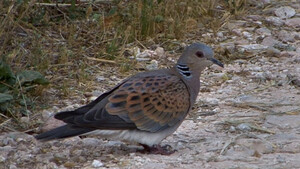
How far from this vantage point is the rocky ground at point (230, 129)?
5.29 meters

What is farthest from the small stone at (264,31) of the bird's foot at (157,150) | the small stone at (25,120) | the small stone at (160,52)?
the small stone at (25,120)

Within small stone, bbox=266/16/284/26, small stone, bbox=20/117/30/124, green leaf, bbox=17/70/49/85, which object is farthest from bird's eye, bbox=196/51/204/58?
small stone, bbox=266/16/284/26

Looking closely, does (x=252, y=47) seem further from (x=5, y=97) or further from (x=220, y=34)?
(x=5, y=97)

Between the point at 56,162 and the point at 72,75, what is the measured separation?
2.12 metres

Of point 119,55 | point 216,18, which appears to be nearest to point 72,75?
point 119,55

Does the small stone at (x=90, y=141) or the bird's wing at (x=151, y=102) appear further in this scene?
the small stone at (x=90, y=141)

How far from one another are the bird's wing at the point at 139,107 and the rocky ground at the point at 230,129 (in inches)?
10.7

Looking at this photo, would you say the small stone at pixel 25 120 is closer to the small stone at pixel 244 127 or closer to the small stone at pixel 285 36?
the small stone at pixel 244 127

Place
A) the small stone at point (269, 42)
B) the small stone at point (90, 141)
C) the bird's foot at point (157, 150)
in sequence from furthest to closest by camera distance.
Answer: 1. the small stone at point (269, 42)
2. the small stone at point (90, 141)
3. the bird's foot at point (157, 150)

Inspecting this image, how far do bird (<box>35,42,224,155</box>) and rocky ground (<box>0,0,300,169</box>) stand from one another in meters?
0.19

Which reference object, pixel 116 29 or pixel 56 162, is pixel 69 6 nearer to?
pixel 116 29

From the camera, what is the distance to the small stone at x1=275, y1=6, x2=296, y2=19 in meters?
9.57

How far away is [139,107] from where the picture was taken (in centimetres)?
542

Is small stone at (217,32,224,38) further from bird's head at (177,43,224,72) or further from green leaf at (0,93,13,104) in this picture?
green leaf at (0,93,13,104)
